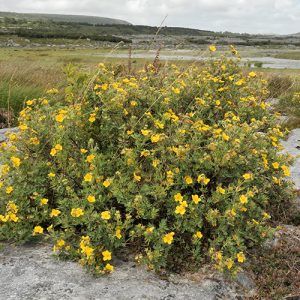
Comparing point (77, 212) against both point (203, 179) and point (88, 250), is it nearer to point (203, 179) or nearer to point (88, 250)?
point (88, 250)

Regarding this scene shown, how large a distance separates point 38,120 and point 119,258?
5.69ft

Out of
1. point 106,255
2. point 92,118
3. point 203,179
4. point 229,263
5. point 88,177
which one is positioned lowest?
point 106,255

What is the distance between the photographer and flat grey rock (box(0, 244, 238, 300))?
3389 mm

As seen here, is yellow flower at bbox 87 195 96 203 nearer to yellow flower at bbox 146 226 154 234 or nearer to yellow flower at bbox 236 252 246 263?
yellow flower at bbox 146 226 154 234

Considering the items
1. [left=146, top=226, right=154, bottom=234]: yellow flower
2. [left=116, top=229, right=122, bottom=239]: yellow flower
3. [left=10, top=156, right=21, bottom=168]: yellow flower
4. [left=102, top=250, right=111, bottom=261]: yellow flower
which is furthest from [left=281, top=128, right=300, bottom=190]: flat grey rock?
[left=10, top=156, right=21, bottom=168]: yellow flower

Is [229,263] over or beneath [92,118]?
beneath

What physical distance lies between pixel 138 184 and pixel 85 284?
101 centimetres

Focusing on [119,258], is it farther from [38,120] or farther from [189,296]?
[38,120]

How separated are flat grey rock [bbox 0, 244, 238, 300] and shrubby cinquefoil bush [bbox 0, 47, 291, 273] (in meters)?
0.13

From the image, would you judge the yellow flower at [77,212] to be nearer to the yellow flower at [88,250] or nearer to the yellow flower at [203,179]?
the yellow flower at [88,250]

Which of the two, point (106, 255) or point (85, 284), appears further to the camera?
point (106, 255)

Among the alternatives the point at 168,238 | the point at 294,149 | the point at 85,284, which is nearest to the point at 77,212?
the point at 85,284

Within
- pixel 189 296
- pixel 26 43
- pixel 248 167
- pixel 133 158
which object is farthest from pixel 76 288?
pixel 26 43

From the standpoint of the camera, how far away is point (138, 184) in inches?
156
